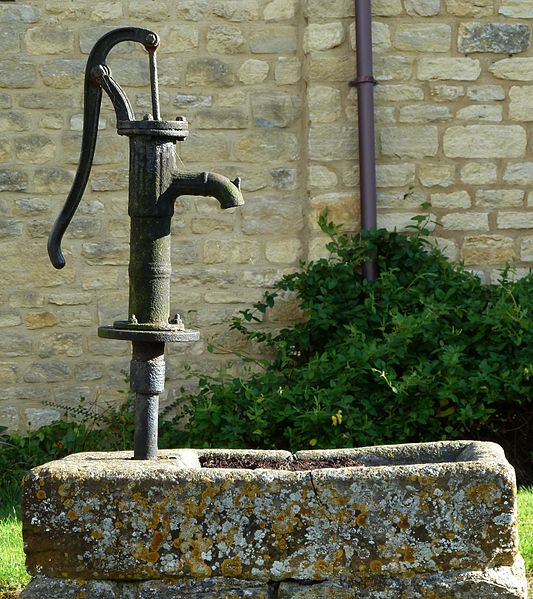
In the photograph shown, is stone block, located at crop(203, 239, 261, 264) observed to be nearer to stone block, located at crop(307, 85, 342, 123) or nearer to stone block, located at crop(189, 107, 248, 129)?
stone block, located at crop(189, 107, 248, 129)

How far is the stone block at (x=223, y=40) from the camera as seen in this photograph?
588cm

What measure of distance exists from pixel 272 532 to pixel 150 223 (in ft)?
2.89

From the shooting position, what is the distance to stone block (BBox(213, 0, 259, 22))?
5887 millimetres

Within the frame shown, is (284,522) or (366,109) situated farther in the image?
(366,109)

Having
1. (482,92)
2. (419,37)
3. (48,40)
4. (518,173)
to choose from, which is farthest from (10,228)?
(518,173)

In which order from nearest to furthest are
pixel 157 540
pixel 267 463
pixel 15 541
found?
1. pixel 157 540
2. pixel 267 463
3. pixel 15 541

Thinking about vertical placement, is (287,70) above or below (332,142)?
above

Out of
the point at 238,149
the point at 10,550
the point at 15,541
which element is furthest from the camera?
the point at 238,149

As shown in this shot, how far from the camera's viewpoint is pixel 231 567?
2.57 metres

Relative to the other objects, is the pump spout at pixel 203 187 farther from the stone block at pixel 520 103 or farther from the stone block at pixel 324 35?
the stone block at pixel 520 103

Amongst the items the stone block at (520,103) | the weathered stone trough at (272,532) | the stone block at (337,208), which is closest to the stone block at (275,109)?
the stone block at (337,208)

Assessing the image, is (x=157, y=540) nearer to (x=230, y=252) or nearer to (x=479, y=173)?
(x=230, y=252)

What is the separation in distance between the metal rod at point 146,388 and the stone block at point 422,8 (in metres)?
3.70

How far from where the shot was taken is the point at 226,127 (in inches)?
232
